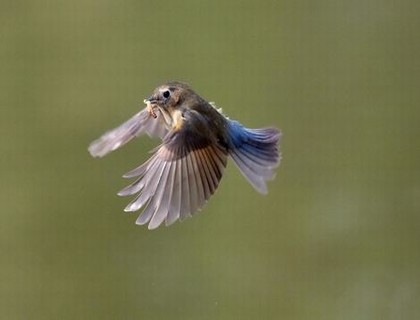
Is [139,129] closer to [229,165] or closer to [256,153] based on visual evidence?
[256,153]

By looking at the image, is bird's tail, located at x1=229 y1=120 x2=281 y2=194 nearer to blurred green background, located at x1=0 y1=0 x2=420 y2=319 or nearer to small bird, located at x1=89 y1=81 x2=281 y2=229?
small bird, located at x1=89 y1=81 x2=281 y2=229

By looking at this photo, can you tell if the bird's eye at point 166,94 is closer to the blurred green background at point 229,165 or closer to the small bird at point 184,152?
the small bird at point 184,152

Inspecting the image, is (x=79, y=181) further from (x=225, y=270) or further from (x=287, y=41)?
(x=287, y=41)

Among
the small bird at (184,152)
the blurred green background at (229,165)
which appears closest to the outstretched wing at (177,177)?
the small bird at (184,152)

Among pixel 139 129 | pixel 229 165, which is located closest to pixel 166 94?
pixel 139 129

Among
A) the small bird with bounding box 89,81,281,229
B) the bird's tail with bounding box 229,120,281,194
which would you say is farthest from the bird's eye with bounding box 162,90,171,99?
the bird's tail with bounding box 229,120,281,194

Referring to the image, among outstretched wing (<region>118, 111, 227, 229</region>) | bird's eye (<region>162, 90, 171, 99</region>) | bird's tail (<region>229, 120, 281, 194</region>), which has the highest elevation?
bird's eye (<region>162, 90, 171, 99</region>)
